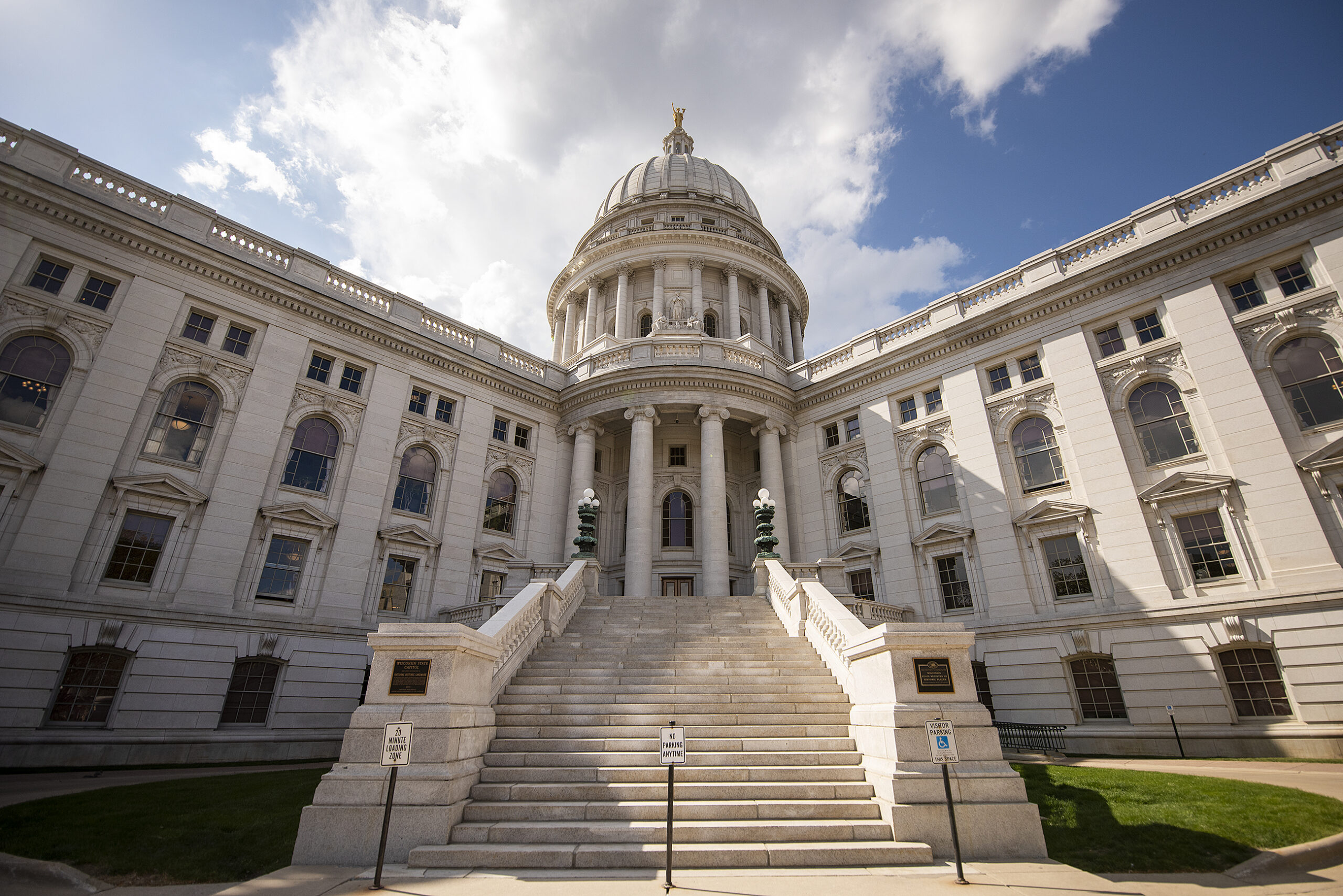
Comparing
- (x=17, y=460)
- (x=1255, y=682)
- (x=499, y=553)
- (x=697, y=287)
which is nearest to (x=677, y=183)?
(x=697, y=287)

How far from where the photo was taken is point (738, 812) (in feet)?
29.8

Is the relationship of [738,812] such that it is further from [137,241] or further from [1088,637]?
[137,241]

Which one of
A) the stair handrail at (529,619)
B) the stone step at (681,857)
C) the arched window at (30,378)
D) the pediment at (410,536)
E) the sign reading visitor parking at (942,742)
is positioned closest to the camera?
the sign reading visitor parking at (942,742)

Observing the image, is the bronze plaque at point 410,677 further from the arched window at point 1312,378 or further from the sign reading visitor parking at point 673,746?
the arched window at point 1312,378

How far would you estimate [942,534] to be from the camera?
80.4 ft

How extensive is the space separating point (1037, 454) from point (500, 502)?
22718 mm

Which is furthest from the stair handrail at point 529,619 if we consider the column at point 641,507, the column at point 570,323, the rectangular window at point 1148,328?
the column at point 570,323

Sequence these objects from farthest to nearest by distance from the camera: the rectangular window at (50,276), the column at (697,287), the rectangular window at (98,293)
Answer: the column at (697,287)
the rectangular window at (98,293)
the rectangular window at (50,276)

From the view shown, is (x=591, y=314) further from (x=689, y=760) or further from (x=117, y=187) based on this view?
(x=689, y=760)

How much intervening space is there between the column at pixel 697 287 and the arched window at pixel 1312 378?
89.7 feet

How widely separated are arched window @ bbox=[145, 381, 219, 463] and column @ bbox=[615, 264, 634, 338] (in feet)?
76.6

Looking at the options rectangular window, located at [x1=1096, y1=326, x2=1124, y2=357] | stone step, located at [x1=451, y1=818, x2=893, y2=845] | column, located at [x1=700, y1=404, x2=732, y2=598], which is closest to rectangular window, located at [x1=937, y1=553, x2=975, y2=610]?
column, located at [x1=700, y1=404, x2=732, y2=598]

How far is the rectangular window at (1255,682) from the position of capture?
55.5ft

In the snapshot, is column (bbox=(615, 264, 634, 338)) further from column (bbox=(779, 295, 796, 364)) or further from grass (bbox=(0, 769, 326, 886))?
grass (bbox=(0, 769, 326, 886))
